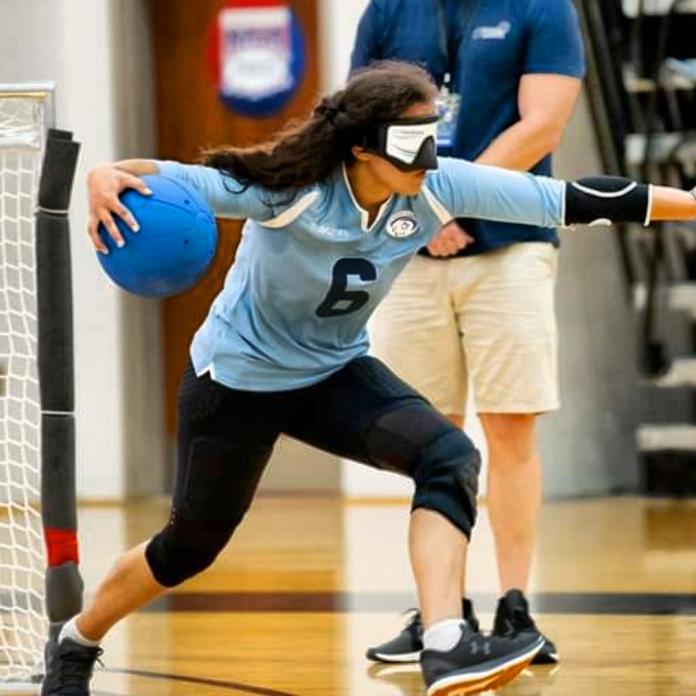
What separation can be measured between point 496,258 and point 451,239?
0.43ft

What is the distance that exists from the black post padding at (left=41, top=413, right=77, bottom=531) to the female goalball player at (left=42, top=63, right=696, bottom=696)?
1.09ft

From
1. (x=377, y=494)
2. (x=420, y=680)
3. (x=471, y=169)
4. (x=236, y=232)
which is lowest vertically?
(x=377, y=494)

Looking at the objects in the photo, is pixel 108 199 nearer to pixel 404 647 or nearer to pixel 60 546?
pixel 60 546

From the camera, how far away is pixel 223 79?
9727 mm

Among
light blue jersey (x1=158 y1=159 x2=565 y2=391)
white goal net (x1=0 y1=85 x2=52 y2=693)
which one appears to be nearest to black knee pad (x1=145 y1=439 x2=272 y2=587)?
light blue jersey (x1=158 y1=159 x2=565 y2=391)

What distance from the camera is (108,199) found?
3.66 meters

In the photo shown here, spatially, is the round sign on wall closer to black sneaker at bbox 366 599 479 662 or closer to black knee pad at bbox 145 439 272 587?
black sneaker at bbox 366 599 479 662

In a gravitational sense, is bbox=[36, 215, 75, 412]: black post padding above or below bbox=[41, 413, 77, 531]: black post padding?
above

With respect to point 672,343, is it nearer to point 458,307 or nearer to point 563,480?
point 563,480

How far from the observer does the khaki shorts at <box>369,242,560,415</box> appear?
499 centimetres

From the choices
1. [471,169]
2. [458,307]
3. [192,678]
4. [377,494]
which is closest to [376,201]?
[471,169]

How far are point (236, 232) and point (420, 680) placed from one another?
5.11 metres

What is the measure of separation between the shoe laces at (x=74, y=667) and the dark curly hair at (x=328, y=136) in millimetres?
1115

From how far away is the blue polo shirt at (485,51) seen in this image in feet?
16.3
